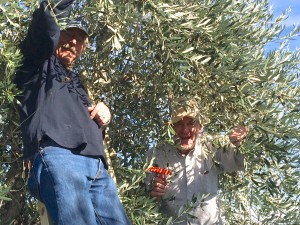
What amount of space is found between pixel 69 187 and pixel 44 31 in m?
0.86

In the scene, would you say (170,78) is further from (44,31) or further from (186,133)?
(44,31)

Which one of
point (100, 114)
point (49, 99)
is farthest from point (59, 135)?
point (100, 114)

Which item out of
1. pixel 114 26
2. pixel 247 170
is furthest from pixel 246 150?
pixel 114 26

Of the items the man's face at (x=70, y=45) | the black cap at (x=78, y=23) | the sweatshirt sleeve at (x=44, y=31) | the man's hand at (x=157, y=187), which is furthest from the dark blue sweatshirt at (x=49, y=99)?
the man's hand at (x=157, y=187)

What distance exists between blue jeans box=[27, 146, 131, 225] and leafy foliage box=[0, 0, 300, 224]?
390 mm

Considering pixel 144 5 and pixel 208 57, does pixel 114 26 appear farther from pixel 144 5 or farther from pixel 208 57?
pixel 208 57

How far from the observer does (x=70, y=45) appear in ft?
13.4

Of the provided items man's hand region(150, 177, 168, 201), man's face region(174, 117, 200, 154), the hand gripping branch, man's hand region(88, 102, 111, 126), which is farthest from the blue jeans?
man's face region(174, 117, 200, 154)

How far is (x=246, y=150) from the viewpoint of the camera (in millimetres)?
4441

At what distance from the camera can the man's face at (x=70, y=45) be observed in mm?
4043

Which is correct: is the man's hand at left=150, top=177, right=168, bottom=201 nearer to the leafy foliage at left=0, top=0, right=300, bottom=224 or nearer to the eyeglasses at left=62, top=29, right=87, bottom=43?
the leafy foliage at left=0, top=0, right=300, bottom=224

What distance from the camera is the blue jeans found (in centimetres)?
356

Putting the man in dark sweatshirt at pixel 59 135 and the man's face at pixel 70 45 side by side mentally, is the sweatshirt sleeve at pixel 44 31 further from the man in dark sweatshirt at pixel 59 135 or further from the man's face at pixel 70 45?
the man's face at pixel 70 45

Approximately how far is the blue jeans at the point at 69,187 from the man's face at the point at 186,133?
1.29 metres
